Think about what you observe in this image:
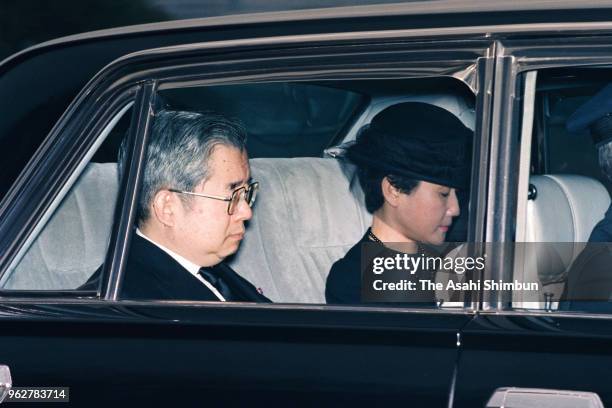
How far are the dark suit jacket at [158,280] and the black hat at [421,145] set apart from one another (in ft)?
1.37

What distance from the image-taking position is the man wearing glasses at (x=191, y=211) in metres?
2.48

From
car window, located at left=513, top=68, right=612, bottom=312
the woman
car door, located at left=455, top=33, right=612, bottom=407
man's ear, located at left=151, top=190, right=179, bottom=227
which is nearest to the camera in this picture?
car door, located at left=455, top=33, right=612, bottom=407

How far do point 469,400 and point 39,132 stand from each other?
1.06 meters

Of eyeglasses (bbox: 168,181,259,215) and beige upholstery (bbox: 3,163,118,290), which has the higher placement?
eyeglasses (bbox: 168,181,259,215)

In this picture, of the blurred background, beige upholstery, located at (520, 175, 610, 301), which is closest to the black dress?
beige upholstery, located at (520, 175, 610, 301)

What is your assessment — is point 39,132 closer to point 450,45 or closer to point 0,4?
point 450,45

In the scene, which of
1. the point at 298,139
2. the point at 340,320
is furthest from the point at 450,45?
the point at 298,139

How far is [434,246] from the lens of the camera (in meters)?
2.42

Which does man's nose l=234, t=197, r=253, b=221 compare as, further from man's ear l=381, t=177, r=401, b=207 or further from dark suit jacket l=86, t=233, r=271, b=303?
man's ear l=381, t=177, r=401, b=207

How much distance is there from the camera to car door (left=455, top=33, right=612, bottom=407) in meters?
2.05

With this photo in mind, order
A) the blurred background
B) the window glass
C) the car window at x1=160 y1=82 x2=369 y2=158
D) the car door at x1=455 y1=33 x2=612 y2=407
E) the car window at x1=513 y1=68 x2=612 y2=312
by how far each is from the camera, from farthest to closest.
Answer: the blurred background < the car window at x1=160 y1=82 x2=369 y2=158 < the window glass < the car window at x1=513 y1=68 x2=612 y2=312 < the car door at x1=455 y1=33 x2=612 y2=407

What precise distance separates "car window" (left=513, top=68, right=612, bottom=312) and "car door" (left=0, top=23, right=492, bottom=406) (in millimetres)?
133

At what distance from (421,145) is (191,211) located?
54 cm

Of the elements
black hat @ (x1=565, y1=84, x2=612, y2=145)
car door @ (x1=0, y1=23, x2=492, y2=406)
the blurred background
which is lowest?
car door @ (x1=0, y1=23, x2=492, y2=406)
